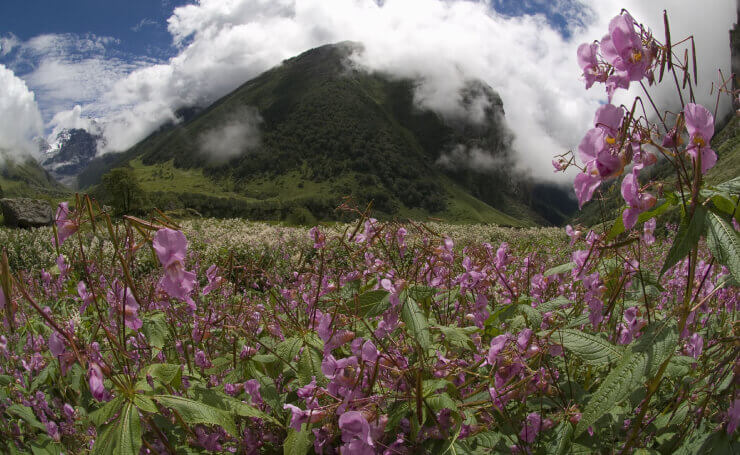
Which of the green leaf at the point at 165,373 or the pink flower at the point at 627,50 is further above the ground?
the pink flower at the point at 627,50

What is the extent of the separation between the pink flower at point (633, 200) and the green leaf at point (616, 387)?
1.38ft

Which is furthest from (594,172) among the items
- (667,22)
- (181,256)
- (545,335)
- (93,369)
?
(93,369)

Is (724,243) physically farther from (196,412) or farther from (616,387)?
(196,412)

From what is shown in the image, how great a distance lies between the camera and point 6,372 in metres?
3.93

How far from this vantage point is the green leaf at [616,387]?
1213 mm

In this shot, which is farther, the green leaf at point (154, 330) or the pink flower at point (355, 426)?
the green leaf at point (154, 330)

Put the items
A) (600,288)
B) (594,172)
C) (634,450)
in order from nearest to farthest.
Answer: (594,172), (634,450), (600,288)

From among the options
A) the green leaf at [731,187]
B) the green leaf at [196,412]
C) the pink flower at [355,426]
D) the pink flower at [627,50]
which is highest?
the pink flower at [627,50]

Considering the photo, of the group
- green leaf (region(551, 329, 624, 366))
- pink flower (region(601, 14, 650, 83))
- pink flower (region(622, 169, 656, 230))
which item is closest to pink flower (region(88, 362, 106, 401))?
green leaf (region(551, 329, 624, 366))

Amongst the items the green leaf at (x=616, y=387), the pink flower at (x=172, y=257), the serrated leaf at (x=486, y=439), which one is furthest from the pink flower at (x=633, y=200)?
the pink flower at (x=172, y=257)

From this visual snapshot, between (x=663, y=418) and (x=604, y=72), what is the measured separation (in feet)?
5.07

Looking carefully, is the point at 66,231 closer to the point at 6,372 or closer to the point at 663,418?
the point at 663,418

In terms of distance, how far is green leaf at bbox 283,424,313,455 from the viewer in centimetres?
160

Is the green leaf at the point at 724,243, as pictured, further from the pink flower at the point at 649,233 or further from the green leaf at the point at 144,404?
the green leaf at the point at 144,404
